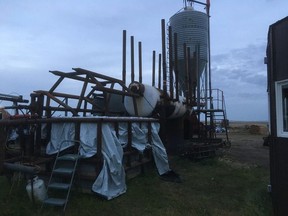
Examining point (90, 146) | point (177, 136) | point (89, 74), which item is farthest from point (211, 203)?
point (177, 136)

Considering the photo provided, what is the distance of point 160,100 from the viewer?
12852 mm

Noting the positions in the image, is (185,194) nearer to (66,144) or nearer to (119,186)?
(119,186)

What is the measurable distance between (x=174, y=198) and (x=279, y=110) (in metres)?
3.10

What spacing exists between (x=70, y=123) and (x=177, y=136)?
713 centimetres

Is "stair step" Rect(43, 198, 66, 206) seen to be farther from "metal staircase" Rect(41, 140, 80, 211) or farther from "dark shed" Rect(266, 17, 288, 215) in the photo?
"dark shed" Rect(266, 17, 288, 215)

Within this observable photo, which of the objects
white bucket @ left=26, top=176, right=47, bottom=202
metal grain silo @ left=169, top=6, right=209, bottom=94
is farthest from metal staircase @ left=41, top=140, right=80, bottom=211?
metal grain silo @ left=169, top=6, right=209, bottom=94

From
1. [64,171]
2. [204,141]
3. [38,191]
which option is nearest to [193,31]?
[204,141]

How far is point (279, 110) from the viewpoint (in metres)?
7.00

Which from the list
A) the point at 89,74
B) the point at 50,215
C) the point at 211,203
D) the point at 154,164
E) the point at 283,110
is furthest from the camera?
the point at 154,164

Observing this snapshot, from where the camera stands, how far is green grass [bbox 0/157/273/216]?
6.97 m

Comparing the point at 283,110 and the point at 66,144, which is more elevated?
the point at 283,110

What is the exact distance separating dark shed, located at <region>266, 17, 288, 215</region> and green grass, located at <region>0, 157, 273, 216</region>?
0.75 metres

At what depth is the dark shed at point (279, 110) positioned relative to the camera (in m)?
6.92

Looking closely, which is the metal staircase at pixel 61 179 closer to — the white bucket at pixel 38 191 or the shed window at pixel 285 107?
the white bucket at pixel 38 191
